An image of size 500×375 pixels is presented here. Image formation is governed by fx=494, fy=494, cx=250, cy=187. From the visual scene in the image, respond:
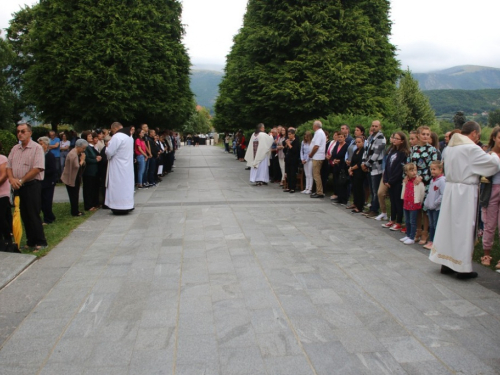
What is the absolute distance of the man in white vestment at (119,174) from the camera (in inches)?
437

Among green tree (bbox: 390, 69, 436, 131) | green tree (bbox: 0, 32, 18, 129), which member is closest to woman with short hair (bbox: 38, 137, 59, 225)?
green tree (bbox: 0, 32, 18, 129)

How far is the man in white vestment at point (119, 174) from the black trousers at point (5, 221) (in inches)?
137

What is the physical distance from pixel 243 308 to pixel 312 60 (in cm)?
1698

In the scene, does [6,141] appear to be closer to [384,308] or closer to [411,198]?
[411,198]

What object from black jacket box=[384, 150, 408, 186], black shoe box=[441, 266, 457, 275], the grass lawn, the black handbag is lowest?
the grass lawn

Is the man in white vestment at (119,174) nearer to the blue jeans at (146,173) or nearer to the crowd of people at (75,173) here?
the crowd of people at (75,173)

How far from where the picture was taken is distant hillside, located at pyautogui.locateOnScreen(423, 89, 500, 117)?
341 feet

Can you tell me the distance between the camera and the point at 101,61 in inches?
728

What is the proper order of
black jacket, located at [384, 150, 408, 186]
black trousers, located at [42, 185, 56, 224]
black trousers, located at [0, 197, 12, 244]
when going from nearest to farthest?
black trousers, located at [0, 197, 12, 244] → black jacket, located at [384, 150, 408, 186] → black trousers, located at [42, 185, 56, 224]

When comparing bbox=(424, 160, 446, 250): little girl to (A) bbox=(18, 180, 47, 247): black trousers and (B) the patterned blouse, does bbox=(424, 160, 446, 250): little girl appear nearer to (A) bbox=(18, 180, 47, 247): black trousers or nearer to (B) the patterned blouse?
(B) the patterned blouse

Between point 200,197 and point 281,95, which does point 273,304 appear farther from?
point 281,95

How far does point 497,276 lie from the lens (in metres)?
6.39

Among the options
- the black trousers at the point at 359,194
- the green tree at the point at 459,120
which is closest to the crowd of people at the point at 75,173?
the black trousers at the point at 359,194

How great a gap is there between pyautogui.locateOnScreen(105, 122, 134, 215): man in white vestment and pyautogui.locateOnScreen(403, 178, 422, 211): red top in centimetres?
611
